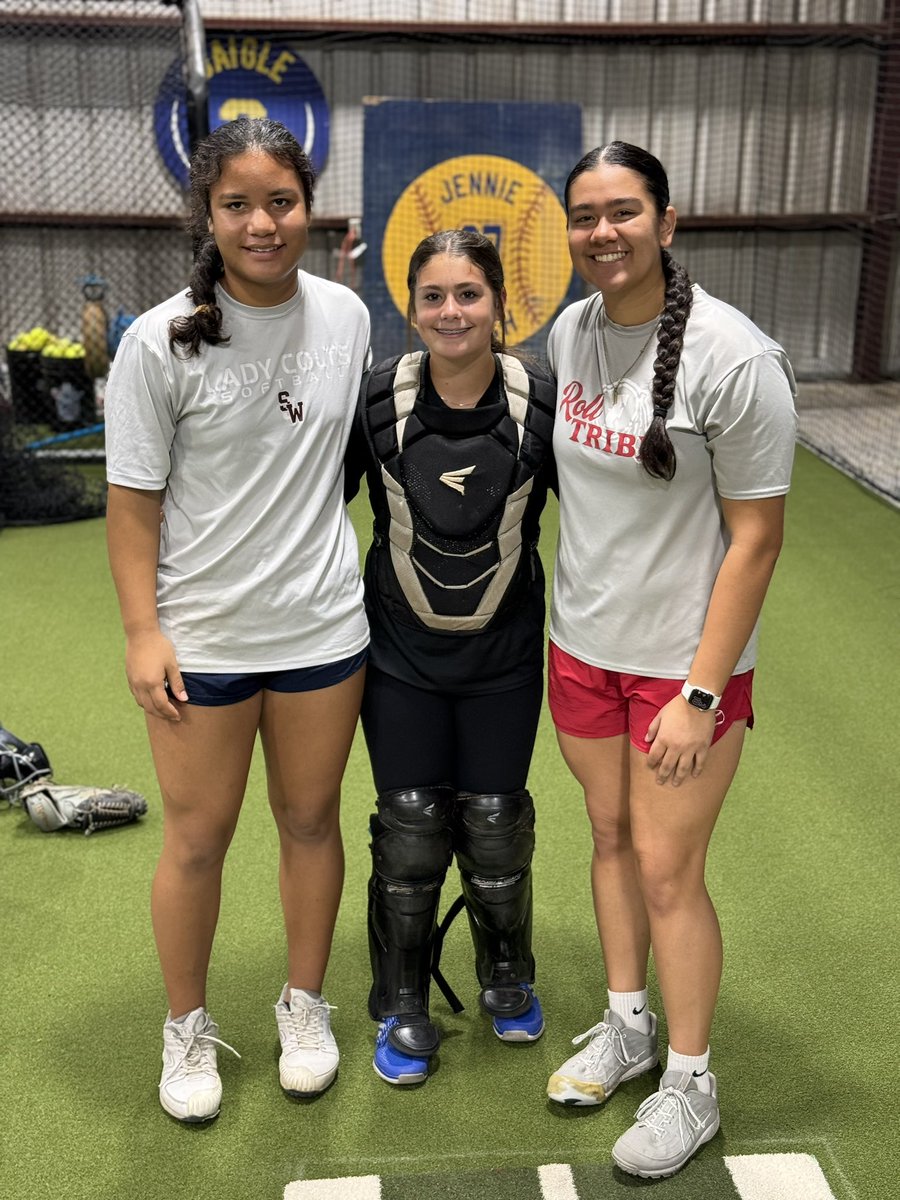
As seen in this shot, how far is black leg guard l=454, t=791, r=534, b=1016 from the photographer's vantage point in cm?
212

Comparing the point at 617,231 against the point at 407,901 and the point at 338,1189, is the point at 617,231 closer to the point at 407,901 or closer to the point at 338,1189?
the point at 407,901

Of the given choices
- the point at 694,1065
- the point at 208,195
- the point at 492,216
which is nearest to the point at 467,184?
the point at 492,216

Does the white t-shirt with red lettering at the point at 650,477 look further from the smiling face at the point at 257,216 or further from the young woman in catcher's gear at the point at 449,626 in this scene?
the smiling face at the point at 257,216

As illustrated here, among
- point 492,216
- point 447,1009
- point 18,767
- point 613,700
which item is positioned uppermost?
point 492,216

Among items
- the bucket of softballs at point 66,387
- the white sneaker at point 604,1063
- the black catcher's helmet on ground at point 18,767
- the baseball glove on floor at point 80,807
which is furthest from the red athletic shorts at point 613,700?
the bucket of softballs at point 66,387

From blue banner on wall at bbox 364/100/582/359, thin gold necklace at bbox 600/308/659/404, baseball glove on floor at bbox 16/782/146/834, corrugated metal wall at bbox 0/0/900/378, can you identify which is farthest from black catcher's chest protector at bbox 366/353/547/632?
corrugated metal wall at bbox 0/0/900/378

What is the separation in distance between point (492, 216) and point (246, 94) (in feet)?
5.85

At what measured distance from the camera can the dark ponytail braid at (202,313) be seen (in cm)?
179

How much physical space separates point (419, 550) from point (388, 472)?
0.13m

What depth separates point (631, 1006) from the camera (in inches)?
85.4

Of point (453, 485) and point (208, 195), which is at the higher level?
point (208, 195)

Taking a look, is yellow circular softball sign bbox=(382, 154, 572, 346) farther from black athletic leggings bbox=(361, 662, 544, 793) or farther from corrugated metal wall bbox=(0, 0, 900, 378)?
black athletic leggings bbox=(361, 662, 544, 793)

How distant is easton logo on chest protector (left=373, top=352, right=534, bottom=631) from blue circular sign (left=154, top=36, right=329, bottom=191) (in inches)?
258

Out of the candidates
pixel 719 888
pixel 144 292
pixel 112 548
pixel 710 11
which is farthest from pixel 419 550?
pixel 710 11
